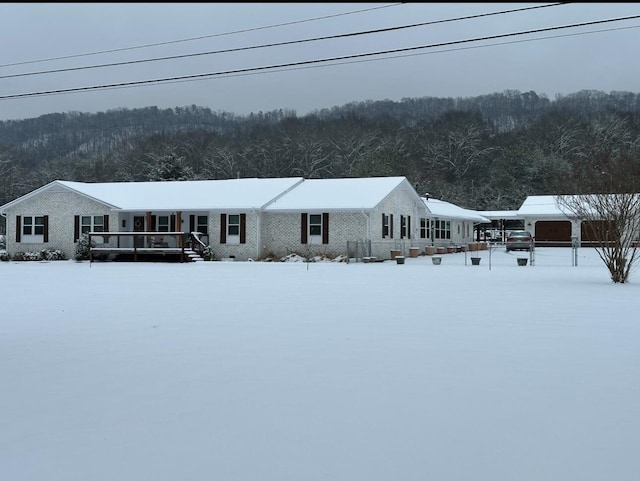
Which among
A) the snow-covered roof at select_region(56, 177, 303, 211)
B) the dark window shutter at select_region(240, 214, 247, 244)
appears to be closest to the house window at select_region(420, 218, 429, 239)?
the snow-covered roof at select_region(56, 177, 303, 211)

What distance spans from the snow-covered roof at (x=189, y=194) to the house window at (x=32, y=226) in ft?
9.04

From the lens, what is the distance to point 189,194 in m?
37.1

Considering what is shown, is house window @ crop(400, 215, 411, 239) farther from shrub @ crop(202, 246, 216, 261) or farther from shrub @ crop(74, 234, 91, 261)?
shrub @ crop(74, 234, 91, 261)

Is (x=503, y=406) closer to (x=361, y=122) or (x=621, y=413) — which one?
(x=621, y=413)

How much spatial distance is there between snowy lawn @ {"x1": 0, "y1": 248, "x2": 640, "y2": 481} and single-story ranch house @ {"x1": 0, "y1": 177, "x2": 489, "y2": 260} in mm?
20021

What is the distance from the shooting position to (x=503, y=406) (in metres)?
5.62

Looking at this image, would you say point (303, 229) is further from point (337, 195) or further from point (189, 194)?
point (189, 194)

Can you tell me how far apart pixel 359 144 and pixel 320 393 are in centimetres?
8837

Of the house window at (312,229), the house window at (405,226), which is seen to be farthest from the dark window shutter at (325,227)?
the house window at (405,226)

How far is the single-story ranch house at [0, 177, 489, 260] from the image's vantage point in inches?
1284

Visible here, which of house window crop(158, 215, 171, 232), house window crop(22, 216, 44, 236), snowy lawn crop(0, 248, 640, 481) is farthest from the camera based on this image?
house window crop(22, 216, 44, 236)

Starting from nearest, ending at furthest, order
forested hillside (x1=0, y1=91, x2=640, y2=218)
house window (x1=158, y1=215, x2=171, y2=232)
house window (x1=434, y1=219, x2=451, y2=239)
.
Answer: house window (x1=158, y1=215, x2=171, y2=232) → house window (x1=434, y1=219, x2=451, y2=239) → forested hillside (x1=0, y1=91, x2=640, y2=218)

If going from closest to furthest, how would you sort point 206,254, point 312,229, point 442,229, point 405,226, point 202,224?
1. point 206,254
2. point 312,229
3. point 202,224
4. point 405,226
5. point 442,229

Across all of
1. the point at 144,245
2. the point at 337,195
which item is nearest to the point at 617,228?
the point at 337,195
